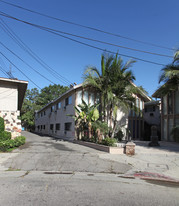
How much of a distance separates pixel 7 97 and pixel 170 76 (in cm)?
1241

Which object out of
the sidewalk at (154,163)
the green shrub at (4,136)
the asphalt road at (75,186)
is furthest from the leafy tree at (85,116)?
the asphalt road at (75,186)

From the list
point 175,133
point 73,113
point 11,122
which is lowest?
→ point 175,133

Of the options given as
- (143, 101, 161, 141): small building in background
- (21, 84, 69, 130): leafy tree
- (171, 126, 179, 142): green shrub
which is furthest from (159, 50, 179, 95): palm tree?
(21, 84, 69, 130): leafy tree

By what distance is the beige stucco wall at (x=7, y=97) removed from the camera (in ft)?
40.0

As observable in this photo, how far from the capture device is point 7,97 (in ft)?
40.6

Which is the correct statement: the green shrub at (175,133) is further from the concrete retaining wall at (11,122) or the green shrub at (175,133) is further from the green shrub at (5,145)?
the green shrub at (5,145)

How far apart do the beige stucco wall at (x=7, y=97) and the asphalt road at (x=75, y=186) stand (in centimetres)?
523

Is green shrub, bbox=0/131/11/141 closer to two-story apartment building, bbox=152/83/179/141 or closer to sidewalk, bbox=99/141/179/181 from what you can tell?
sidewalk, bbox=99/141/179/181

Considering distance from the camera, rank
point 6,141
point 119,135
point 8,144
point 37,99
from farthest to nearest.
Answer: point 37,99
point 119,135
point 6,141
point 8,144

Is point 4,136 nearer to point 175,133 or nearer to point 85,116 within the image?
point 85,116

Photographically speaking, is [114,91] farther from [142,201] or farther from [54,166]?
[142,201]

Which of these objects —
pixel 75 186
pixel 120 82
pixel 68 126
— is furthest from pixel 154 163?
pixel 68 126

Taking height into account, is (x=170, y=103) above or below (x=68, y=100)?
below

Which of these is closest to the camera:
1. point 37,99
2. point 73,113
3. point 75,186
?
point 75,186
